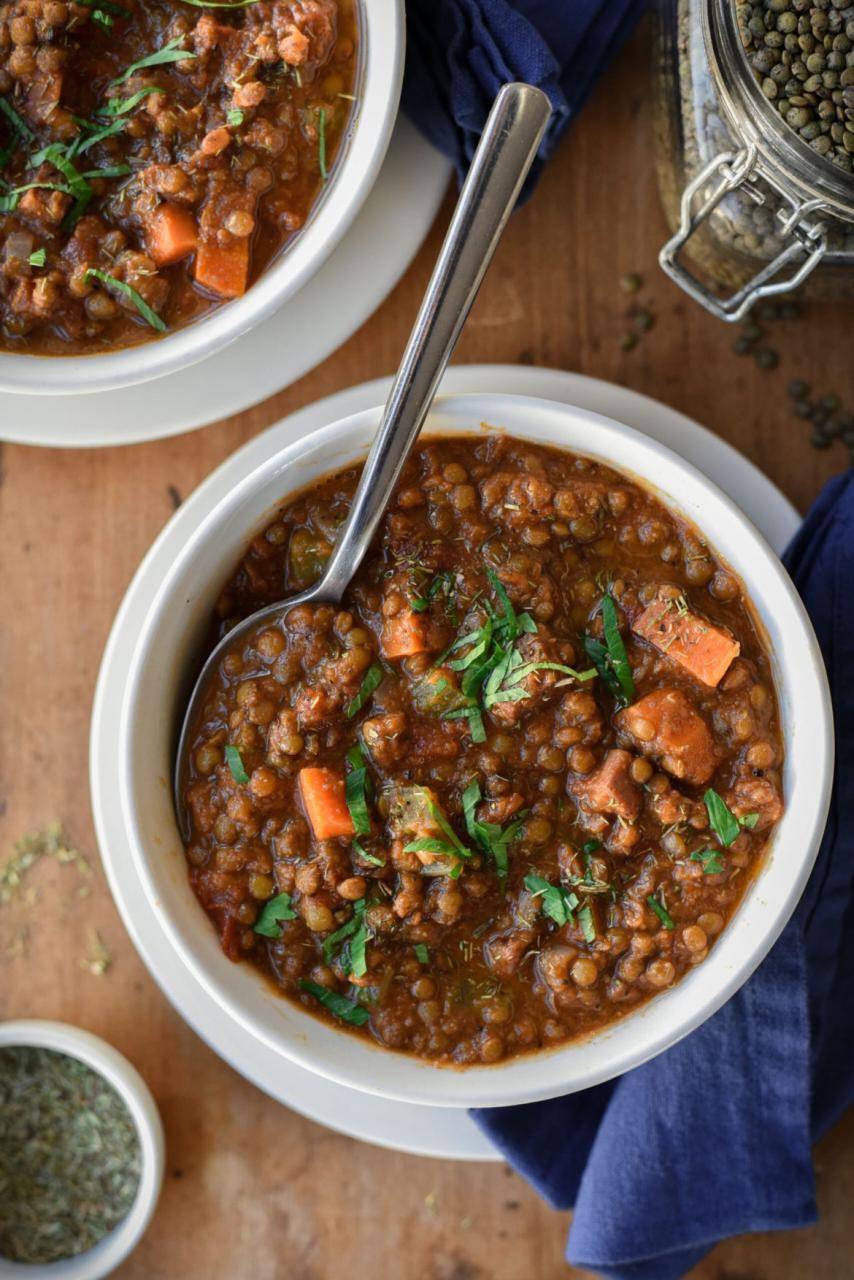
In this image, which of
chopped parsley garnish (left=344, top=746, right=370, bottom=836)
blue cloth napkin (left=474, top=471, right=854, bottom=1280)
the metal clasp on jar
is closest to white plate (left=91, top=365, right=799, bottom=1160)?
blue cloth napkin (left=474, top=471, right=854, bottom=1280)

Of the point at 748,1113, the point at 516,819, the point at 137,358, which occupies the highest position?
the point at 137,358

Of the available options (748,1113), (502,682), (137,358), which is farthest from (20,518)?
(748,1113)

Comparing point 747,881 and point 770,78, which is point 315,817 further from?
point 770,78

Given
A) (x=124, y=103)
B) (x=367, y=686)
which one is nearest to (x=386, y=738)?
(x=367, y=686)

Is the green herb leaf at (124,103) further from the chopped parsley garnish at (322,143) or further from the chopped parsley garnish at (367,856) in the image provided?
the chopped parsley garnish at (367,856)

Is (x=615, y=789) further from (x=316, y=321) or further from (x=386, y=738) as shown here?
(x=316, y=321)

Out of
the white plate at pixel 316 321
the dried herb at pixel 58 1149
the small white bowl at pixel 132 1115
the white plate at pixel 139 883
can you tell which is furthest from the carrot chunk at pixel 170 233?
the dried herb at pixel 58 1149
